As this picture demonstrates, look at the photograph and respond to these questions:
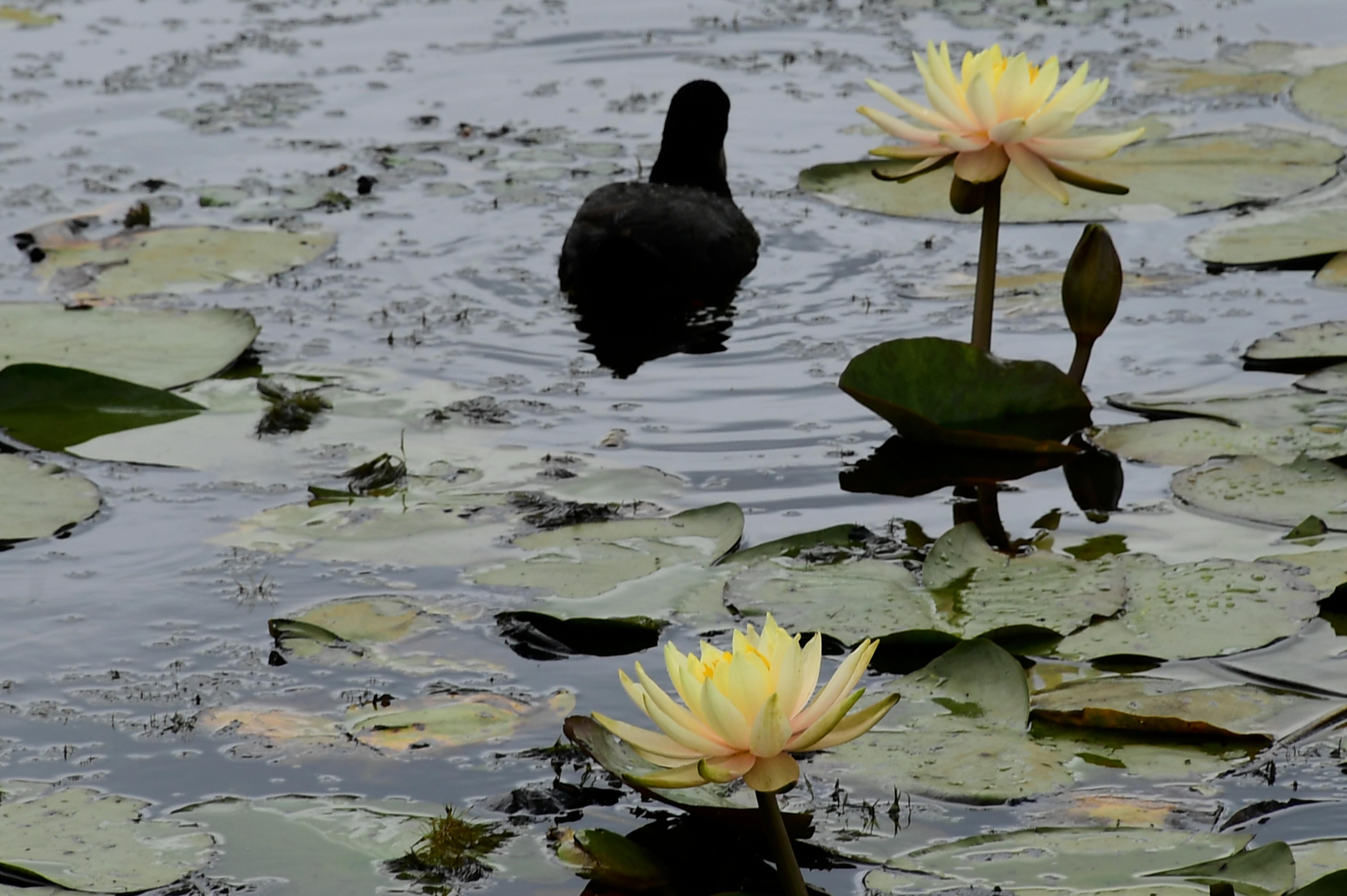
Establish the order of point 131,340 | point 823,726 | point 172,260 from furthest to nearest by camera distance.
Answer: point 172,260
point 131,340
point 823,726

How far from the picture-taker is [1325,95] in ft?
22.8

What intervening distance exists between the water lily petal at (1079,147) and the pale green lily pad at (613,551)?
1019 millimetres

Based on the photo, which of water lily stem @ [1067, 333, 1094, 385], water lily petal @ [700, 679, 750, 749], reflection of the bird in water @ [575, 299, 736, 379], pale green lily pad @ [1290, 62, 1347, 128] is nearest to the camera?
water lily petal @ [700, 679, 750, 749]

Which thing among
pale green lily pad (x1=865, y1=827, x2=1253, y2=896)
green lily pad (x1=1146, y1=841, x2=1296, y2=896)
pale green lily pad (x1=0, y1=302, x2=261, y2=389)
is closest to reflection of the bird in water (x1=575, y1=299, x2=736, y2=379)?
pale green lily pad (x1=0, y1=302, x2=261, y2=389)

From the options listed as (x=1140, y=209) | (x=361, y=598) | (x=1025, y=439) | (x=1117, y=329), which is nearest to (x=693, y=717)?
(x=361, y=598)

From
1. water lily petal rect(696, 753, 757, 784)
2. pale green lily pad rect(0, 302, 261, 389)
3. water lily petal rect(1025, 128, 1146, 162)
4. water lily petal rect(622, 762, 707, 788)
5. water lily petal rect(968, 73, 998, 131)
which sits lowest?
pale green lily pad rect(0, 302, 261, 389)

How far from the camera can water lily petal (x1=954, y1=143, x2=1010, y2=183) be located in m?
3.49

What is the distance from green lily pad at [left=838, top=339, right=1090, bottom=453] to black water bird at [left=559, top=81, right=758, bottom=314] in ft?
5.16

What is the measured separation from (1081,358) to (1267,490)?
60 cm

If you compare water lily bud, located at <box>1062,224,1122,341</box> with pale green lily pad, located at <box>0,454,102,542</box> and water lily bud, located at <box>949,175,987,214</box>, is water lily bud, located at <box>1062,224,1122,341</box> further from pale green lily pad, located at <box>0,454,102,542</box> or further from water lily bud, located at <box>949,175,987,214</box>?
pale green lily pad, located at <box>0,454,102,542</box>

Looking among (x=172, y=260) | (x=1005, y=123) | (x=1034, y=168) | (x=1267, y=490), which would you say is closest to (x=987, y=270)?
(x=1034, y=168)

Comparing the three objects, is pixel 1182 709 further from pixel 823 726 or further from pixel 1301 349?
pixel 1301 349

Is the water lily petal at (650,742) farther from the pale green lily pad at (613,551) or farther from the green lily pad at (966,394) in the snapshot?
the green lily pad at (966,394)

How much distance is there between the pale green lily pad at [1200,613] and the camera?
9.64 feet
